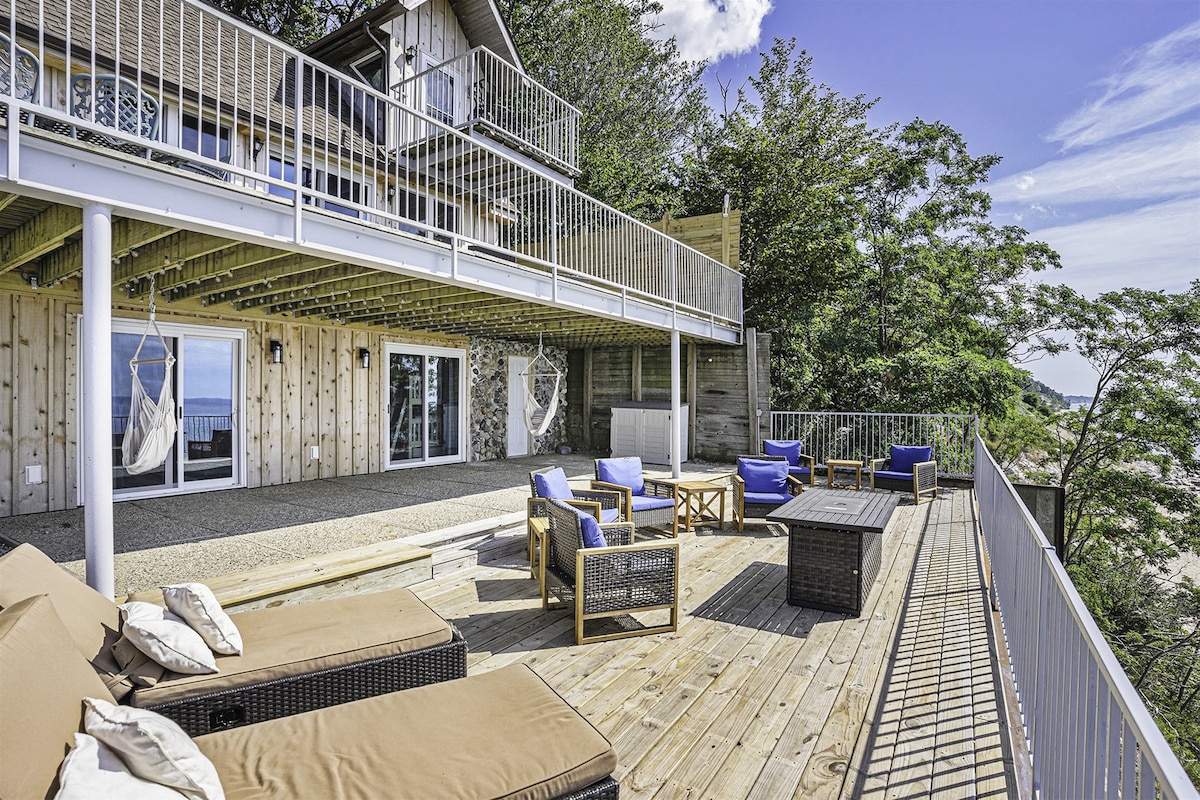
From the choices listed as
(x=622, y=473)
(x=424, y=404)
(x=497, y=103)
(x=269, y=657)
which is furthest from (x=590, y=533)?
(x=497, y=103)

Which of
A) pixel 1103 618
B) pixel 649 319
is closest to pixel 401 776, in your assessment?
pixel 649 319

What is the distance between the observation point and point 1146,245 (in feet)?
42.4

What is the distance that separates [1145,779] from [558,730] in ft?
4.43

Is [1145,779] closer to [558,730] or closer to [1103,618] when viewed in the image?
[558,730]

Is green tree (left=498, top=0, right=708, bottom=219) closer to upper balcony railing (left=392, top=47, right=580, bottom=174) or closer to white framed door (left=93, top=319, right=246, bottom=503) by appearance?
upper balcony railing (left=392, top=47, right=580, bottom=174)

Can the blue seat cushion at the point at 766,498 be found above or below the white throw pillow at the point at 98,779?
below

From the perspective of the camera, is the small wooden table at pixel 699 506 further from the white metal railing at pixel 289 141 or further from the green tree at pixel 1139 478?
the green tree at pixel 1139 478

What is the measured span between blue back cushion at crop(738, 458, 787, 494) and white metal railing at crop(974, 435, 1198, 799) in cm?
306

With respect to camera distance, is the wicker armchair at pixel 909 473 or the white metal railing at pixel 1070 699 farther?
the wicker armchair at pixel 909 473

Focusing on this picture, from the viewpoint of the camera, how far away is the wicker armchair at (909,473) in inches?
298

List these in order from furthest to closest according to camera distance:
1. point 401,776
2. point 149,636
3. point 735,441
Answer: point 735,441 → point 149,636 → point 401,776

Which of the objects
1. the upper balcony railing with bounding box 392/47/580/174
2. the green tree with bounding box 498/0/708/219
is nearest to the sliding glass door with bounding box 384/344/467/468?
the upper balcony railing with bounding box 392/47/580/174

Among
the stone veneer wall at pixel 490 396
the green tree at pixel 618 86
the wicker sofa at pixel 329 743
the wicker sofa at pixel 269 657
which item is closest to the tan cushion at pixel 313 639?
the wicker sofa at pixel 269 657

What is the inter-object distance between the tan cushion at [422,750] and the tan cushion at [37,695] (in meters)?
0.39
